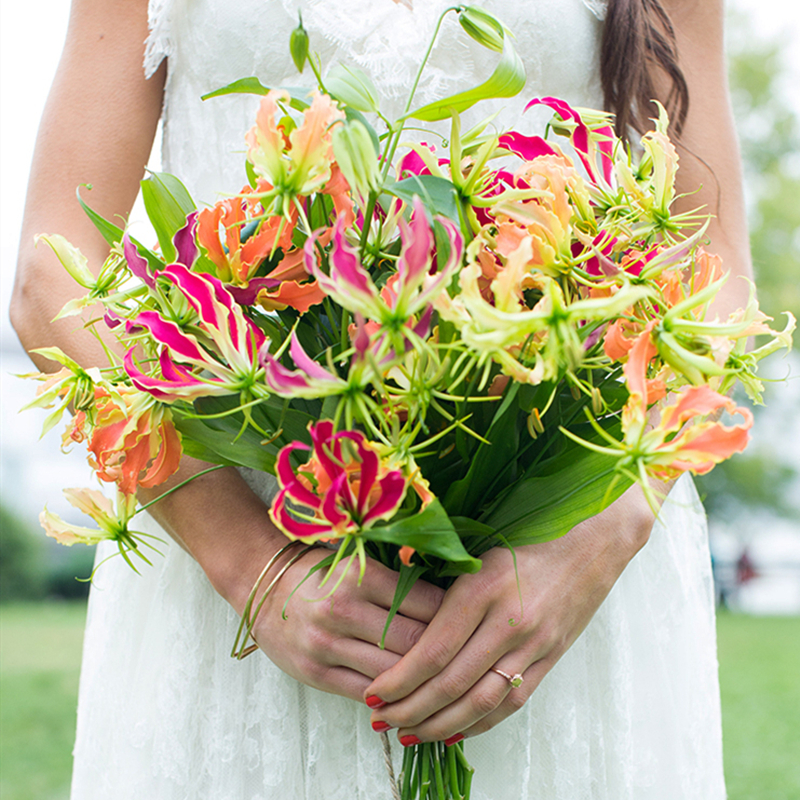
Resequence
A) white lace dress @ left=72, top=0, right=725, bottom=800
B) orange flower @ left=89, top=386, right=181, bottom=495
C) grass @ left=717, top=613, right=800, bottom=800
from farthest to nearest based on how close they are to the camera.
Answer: grass @ left=717, top=613, right=800, bottom=800 < white lace dress @ left=72, top=0, right=725, bottom=800 < orange flower @ left=89, top=386, right=181, bottom=495

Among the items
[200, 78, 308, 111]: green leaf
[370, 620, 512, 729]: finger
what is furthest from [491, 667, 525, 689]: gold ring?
[200, 78, 308, 111]: green leaf

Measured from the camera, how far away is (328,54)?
0.72m

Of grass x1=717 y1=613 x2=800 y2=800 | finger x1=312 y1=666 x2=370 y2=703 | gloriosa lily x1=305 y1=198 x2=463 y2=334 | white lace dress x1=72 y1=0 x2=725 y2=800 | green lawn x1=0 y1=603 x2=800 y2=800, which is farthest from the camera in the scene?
grass x1=717 y1=613 x2=800 y2=800

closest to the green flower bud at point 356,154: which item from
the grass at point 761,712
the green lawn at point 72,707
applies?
the green lawn at point 72,707

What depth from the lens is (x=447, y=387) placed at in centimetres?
37

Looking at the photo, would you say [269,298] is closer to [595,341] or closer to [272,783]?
[595,341]

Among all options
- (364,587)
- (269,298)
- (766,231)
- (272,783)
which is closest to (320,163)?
(269,298)

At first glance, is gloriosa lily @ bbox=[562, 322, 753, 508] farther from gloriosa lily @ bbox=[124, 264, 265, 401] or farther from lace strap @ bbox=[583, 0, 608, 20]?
lace strap @ bbox=[583, 0, 608, 20]

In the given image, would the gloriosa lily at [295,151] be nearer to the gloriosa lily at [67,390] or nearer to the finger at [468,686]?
the gloriosa lily at [67,390]

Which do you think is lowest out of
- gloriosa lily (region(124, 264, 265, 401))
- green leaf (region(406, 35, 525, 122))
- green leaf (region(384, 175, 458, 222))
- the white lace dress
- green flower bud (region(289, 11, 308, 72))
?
the white lace dress

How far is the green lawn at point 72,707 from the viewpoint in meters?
2.78

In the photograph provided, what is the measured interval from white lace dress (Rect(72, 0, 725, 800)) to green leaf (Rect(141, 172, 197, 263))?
7.9 inches

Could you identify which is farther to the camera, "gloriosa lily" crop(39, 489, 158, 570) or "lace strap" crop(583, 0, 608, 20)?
"lace strap" crop(583, 0, 608, 20)

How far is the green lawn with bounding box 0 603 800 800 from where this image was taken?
2.78 m
